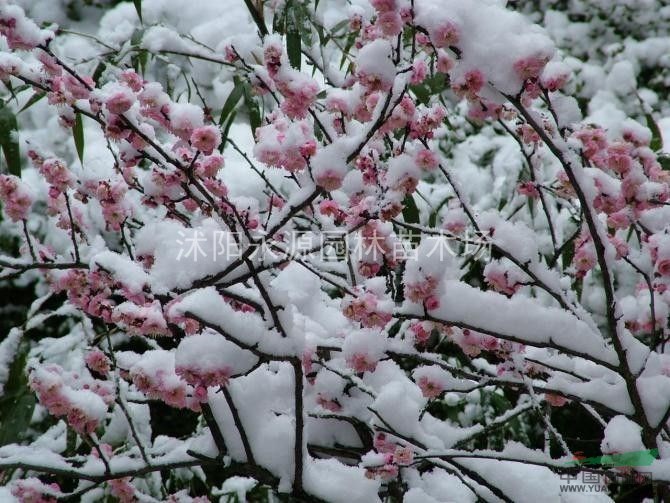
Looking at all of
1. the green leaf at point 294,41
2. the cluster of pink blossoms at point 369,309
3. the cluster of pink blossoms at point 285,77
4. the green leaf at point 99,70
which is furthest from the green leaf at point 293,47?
the cluster of pink blossoms at point 369,309

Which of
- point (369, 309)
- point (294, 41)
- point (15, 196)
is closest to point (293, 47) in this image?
point (294, 41)

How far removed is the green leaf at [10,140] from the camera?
1.13 m

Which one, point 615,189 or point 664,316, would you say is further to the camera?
point 664,316

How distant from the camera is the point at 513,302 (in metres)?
0.84

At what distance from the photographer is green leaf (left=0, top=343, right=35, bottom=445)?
123 cm

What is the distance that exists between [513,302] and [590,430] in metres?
1.87

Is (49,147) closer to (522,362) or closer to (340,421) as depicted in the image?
(340,421)

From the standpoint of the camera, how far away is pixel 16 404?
1.27 metres

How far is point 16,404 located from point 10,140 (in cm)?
54

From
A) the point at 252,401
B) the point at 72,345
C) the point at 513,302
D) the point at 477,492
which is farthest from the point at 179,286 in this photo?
the point at 72,345

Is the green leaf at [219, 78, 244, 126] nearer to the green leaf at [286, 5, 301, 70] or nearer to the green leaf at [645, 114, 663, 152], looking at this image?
the green leaf at [286, 5, 301, 70]

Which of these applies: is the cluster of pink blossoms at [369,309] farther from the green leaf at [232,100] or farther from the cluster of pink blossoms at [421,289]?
the green leaf at [232,100]

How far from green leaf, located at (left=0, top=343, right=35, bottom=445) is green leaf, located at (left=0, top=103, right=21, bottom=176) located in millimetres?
413

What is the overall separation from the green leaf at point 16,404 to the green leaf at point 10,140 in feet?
1.35
